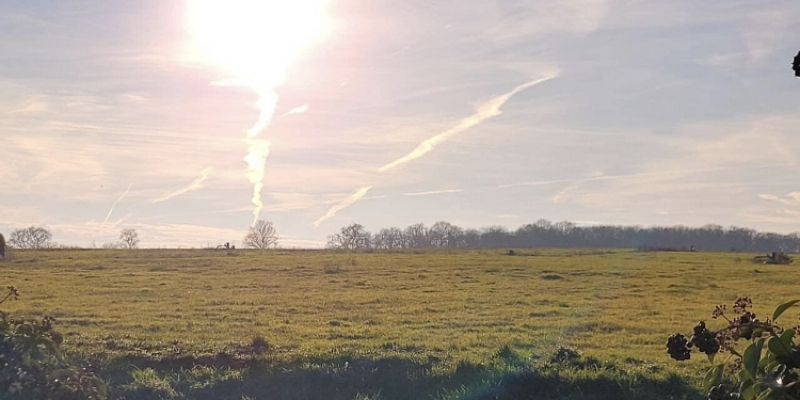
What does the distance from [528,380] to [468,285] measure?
2075 centimetres

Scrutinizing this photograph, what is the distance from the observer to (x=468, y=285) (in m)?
30.7

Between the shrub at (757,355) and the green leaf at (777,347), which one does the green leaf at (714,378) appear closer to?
the shrub at (757,355)

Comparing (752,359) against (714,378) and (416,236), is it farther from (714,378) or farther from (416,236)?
(416,236)

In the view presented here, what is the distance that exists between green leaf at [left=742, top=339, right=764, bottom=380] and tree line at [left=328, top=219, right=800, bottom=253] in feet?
317

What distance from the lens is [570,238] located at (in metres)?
104

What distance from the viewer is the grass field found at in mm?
10297

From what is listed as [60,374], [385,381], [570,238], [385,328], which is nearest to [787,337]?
[60,374]

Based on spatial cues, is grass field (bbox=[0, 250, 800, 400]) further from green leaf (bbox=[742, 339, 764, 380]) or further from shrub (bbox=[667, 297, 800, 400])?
green leaf (bbox=[742, 339, 764, 380])

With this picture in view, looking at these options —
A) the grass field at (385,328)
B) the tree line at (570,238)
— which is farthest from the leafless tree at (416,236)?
the grass field at (385,328)

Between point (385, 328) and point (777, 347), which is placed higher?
point (777, 347)

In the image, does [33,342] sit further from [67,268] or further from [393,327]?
[67,268]

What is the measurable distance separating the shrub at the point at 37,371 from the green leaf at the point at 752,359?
270cm

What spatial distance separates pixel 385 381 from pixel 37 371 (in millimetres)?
7525

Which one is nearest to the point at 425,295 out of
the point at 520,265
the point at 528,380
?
the point at 528,380
